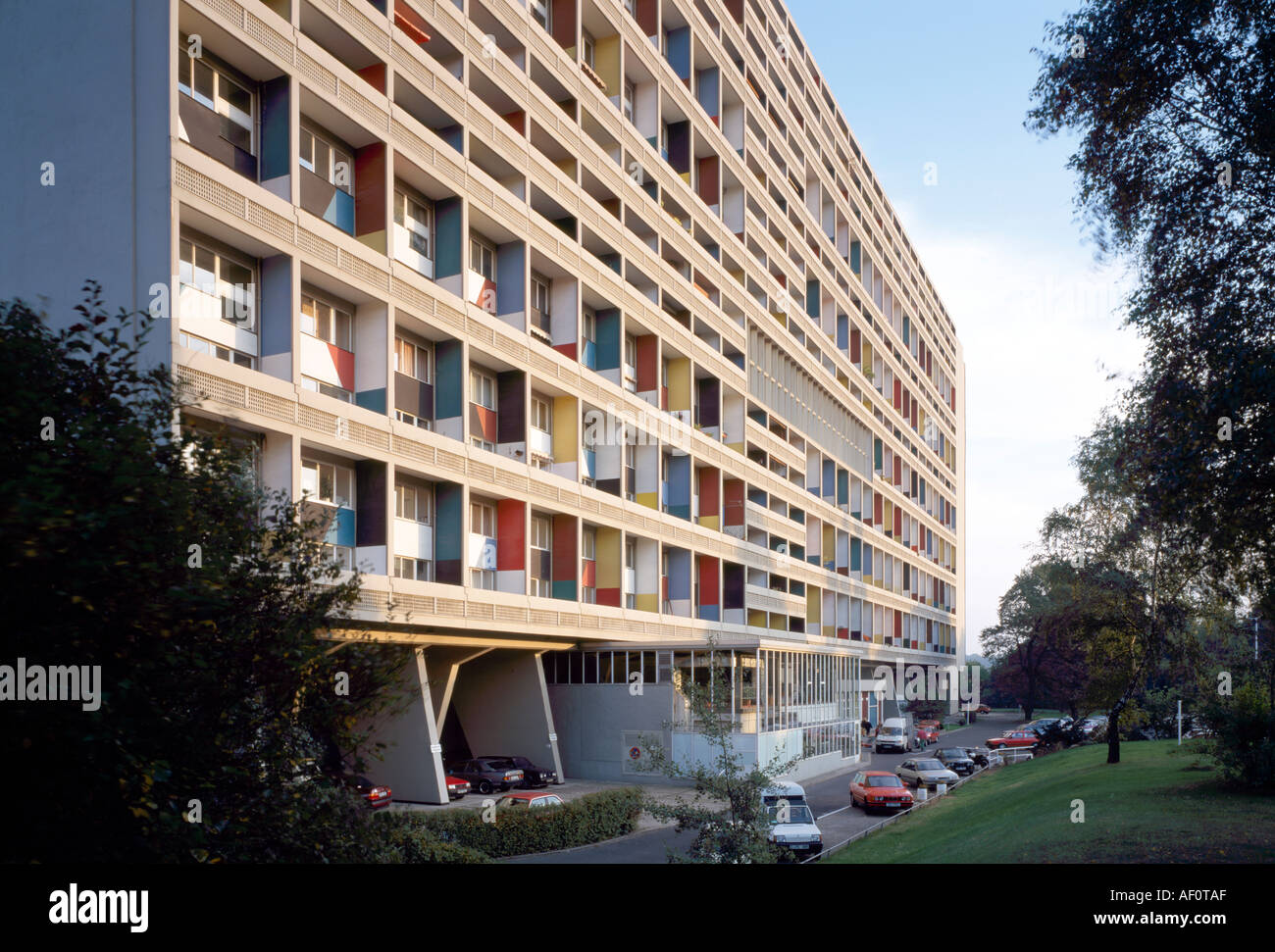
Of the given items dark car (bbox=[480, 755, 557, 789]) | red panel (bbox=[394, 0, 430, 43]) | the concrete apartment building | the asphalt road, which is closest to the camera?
the concrete apartment building

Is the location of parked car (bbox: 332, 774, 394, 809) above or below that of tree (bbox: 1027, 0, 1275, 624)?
below

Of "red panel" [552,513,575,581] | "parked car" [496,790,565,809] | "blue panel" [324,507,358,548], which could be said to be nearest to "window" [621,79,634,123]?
"red panel" [552,513,575,581]

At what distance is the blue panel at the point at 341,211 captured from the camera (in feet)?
81.6

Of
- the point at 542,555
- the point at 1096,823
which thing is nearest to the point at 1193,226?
the point at 1096,823

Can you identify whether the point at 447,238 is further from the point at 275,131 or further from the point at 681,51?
the point at 681,51

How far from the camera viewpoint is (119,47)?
67.6ft

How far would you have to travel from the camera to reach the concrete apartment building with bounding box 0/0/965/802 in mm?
21031

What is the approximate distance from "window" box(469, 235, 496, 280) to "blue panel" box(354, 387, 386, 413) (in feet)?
23.0

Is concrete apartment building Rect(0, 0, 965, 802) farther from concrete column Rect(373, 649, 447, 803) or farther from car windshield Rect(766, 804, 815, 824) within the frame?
car windshield Rect(766, 804, 815, 824)

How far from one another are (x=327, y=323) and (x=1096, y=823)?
20134 mm

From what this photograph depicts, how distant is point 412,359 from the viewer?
28297 mm
